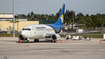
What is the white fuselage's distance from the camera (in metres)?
35.6

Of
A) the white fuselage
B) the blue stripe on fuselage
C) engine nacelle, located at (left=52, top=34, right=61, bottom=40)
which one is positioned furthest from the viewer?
the blue stripe on fuselage

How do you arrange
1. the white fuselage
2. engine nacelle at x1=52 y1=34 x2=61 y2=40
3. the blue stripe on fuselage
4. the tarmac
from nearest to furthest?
the tarmac, the white fuselage, engine nacelle at x1=52 y1=34 x2=61 y2=40, the blue stripe on fuselage

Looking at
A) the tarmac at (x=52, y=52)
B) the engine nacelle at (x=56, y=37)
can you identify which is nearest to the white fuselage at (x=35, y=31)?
the engine nacelle at (x=56, y=37)

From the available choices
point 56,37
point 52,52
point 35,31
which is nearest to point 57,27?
point 56,37

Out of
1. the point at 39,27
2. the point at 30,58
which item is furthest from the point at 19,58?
the point at 39,27

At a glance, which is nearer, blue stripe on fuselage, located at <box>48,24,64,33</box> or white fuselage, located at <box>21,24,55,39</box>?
white fuselage, located at <box>21,24,55,39</box>

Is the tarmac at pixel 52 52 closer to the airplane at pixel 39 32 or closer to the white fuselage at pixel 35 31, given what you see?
the white fuselage at pixel 35 31

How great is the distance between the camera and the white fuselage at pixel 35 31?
35594 millimetres

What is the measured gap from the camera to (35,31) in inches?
1452

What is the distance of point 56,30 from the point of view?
43.3 metres

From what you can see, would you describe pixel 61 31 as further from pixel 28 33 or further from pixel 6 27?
pixel 6 27

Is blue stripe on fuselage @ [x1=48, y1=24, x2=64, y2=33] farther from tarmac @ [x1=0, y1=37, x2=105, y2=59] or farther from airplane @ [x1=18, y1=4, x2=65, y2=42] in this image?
tarmac @ [x1=0, y1=37, x2=105, y2=59]

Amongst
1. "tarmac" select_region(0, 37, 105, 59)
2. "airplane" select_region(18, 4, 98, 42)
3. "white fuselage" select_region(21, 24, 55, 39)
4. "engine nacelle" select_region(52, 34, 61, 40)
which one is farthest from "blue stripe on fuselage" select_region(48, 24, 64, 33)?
"tarmac" select_region(0, 37, 105, 59)

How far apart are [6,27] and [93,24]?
54201 millimetres
